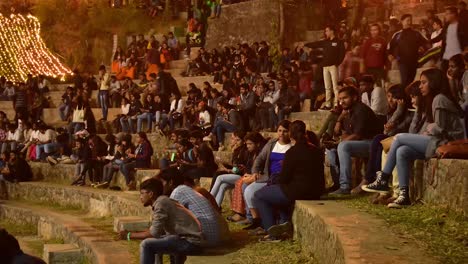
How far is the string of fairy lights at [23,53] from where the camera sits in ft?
89.9

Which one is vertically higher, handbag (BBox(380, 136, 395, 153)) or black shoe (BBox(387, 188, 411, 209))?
handbag (BBox(380, 136, 395, 153))

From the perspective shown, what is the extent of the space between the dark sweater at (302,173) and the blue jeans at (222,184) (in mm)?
2183

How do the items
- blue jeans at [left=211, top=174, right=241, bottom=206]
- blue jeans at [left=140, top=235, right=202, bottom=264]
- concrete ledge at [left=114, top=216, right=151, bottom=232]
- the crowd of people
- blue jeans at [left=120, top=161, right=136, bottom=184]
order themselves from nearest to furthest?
blue jeans at [left=140, top=235, right=202, bottom=264] < the crowd of people < concrete ledge at [left=114, top=216, right=151, bottom=232] < blue jeans at [left=211, top=174, right=241, bottom=206] < blue jeans at [left=120, top=161, right=136, bottom=184]

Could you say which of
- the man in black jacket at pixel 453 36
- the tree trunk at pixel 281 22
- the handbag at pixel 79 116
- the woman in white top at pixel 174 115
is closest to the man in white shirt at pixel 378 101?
the man in black jacket at pixel 453 36

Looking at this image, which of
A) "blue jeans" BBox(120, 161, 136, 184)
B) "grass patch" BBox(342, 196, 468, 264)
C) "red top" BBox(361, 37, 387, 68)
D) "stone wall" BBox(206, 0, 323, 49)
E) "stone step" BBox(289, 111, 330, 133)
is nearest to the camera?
"grass patch" BBox(342, 196, 468, 264)

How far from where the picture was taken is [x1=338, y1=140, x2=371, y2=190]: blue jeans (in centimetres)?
998

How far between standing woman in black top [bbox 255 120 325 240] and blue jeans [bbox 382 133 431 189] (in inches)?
40.7

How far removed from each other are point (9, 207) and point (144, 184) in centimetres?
924

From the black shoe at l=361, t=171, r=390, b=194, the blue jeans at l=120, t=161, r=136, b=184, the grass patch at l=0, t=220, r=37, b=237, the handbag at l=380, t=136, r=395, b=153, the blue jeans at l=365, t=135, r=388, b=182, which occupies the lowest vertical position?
the grass patch at l=0, t=220, r=37, b=237

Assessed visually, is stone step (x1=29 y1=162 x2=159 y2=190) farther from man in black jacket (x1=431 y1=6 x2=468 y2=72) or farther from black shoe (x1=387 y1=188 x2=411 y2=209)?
black shoe (x1=387 y1=188 x2=411 y2=209)

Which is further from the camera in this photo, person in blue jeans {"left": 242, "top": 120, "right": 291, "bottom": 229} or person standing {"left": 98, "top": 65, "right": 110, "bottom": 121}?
person standing {"left": 98, "top": 65, "right": 110, "bottom": 121}

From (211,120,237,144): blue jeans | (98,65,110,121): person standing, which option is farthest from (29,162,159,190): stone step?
(98,65,110,121): person standing

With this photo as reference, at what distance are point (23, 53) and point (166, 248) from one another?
2101 centimetres

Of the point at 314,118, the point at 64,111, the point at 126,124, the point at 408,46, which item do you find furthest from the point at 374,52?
the point at 64,111
